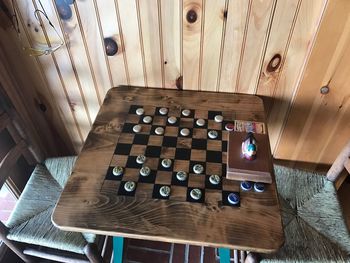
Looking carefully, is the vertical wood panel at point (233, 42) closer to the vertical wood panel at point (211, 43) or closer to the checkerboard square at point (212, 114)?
the vertical wood panel at point (211, 43)

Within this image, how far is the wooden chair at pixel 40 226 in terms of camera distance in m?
1.13

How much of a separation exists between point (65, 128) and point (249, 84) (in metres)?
0.97

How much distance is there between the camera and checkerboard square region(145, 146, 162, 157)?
1029 millimetres

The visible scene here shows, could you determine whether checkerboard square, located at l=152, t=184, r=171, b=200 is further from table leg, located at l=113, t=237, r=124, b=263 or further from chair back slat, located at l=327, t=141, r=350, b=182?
chair back slat, located at l=327, t=141, r=350, b=182

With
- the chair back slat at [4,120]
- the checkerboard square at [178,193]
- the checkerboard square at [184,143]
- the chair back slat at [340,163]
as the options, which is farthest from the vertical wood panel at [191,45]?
the chair back slat at [4,120]

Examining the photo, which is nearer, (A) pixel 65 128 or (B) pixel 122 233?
(B) pixel 122 233

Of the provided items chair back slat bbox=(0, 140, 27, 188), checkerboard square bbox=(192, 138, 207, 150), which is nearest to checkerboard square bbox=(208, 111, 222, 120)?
checkerboard square bbox=(192, 138, 207, 150)

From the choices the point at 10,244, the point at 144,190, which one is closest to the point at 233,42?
the point at 144,190

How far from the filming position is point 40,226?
3.87 ft

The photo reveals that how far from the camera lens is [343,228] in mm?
1128

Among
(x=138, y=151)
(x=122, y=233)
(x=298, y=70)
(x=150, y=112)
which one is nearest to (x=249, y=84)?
(x=298, y=70)

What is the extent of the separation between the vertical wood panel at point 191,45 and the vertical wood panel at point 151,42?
103 millimetres

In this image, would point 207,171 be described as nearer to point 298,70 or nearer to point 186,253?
point 298,70

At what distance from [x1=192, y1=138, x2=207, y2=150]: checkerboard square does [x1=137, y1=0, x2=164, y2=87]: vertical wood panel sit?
379 millimetres
